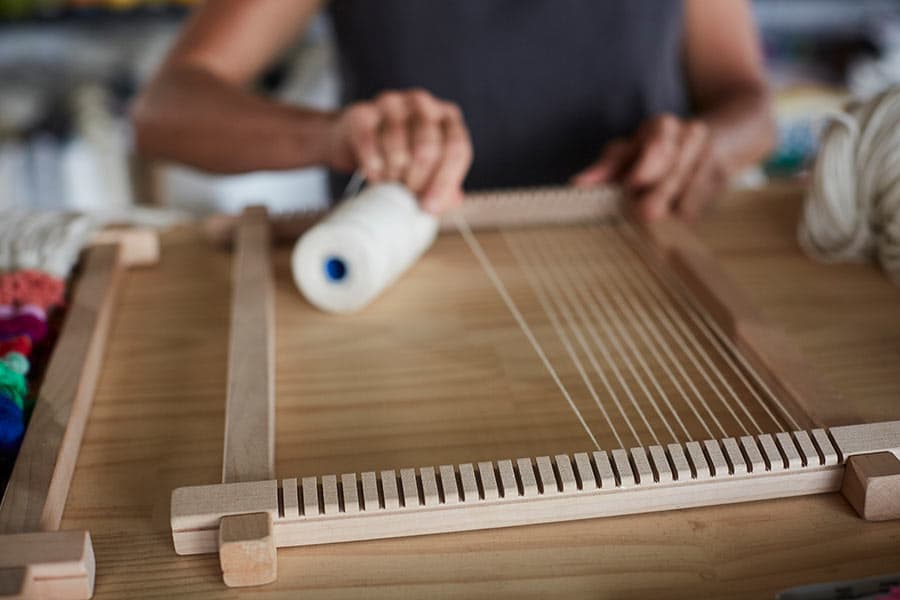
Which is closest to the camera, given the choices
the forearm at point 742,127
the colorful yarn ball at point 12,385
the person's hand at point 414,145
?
the colorful yarn ball at point 12,385

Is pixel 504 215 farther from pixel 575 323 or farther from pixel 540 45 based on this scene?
pixel 540 45

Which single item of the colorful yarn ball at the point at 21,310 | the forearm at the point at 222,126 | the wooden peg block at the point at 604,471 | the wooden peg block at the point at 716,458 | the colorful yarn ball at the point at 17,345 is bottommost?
the forearm at the point at 222,126

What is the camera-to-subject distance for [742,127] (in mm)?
1189

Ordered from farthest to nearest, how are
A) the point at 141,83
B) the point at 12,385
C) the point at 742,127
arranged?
the point at 141,83 < the point at 742,127 < the point at 12,385

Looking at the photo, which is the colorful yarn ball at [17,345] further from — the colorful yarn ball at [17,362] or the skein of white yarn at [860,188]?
the skein of white yarn at [860,188]

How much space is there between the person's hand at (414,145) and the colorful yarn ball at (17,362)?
14.3 inches

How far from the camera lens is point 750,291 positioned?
82cm

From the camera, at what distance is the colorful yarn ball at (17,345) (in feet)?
2.15

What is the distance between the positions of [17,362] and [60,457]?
0.10m

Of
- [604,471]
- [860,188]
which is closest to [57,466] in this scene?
[604,471]

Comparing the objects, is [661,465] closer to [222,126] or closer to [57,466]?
[57,466]

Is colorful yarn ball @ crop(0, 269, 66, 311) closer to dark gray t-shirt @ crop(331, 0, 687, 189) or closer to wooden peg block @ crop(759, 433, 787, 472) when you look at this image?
wooden peg block @ crop(759, 433, 787, 472)

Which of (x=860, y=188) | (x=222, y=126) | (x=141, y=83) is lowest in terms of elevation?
(x=141, y=83)

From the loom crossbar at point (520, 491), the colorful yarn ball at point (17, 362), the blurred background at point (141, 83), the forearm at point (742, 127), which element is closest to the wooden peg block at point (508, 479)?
the loom crossbar at point (520, 491)
